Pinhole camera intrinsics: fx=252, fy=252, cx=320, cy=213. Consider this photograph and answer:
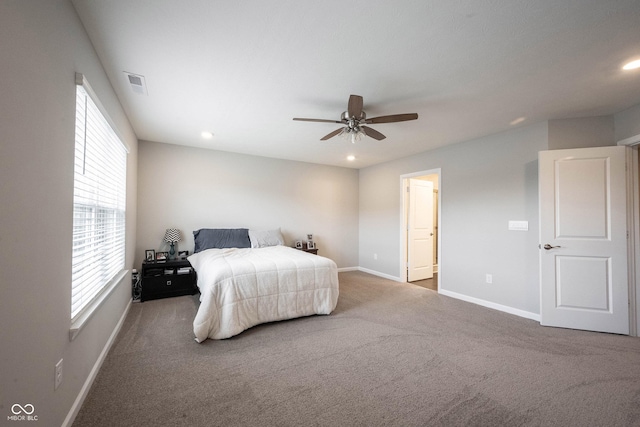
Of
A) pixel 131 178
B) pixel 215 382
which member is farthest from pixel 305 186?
pixel 215 382

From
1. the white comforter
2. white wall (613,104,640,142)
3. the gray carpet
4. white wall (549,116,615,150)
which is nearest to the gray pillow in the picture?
the white comforter

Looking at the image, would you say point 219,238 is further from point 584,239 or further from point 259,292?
point 584,239

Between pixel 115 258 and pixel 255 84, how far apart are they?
2281 millimetres

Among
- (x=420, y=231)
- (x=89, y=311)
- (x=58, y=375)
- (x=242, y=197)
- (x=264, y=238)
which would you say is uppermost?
(x=242, y=197)

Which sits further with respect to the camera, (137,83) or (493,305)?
(493,305)

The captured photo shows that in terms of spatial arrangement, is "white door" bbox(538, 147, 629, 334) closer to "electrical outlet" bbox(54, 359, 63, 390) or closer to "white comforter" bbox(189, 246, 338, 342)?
"white comforter" bbox(189, 246, 338, 342)

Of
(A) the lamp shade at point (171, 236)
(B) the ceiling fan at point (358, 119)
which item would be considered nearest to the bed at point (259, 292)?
(A) the lamp shade at point (171, 236)

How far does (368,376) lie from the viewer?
1.95 m

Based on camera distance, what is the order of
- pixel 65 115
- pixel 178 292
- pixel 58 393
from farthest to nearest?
pixel 178 292 < pixel 65 115 < pixel 58 393

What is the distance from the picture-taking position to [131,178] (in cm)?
344

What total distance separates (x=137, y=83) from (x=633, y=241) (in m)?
5.34

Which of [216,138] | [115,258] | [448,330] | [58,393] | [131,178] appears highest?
[216,138]

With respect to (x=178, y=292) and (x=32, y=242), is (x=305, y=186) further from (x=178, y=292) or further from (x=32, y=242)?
(x=32, y=242)

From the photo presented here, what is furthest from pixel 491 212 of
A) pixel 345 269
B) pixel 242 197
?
pixel 242 197
